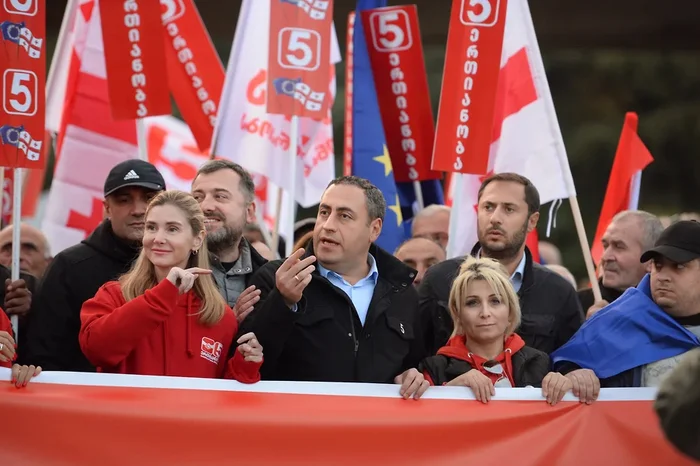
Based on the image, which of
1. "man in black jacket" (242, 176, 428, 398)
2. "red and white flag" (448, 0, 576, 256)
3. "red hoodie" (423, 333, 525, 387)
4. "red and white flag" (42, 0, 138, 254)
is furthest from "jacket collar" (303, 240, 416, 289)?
"red and white flag" (42, 0, 138, 254)

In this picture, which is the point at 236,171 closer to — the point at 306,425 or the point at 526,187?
the point at 526,187

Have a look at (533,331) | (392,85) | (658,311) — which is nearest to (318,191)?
(392,85)

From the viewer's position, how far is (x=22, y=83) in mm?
6438

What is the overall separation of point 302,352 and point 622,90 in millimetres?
21867

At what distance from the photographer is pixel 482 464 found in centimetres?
510

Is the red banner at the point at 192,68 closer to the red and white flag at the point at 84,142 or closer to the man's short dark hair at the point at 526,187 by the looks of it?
the red and white flag at the point at 84,142

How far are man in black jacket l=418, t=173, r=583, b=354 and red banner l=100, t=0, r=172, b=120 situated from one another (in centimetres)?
224

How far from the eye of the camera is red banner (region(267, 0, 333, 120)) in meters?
7.77

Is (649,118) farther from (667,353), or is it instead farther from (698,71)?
(667,353)

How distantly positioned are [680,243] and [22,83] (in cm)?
328

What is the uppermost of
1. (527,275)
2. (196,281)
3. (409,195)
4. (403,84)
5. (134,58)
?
(403,84)

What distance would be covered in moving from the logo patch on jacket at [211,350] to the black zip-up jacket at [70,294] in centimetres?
91

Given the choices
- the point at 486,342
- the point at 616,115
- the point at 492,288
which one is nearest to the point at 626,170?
the point at 492,288

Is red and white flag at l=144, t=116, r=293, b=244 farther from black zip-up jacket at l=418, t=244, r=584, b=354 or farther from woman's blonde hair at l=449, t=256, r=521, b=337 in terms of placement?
woman's blonde hair at l=449, t=256, r=521, b=337
